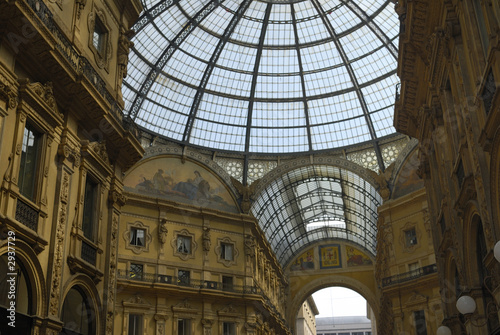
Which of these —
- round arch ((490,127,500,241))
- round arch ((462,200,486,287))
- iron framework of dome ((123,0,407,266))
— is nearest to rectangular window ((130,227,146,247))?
iron framework of dome ((123,0,407,266))

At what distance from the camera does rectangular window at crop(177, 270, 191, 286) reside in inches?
1440

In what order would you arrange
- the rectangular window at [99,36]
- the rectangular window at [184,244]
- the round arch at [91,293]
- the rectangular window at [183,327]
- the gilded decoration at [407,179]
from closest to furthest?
the round arch at [91,293] < the rectangular window at [99,36] < the rectangular window at [183,327] < the rectangular window at [184,244] < the gilded decoration at [407,179]

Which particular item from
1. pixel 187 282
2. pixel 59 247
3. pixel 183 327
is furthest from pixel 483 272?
pixel 187 282

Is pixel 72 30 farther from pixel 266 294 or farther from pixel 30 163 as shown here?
pixel 266 294

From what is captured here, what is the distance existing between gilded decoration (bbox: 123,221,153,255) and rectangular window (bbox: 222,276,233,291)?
19.3ft

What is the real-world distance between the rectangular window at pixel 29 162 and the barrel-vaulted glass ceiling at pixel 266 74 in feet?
74.3

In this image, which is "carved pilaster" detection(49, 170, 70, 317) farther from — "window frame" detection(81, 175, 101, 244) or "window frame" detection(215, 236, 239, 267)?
"window frame" detection(215, 236, 239, 267)

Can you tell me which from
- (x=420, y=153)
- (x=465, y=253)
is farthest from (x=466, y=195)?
(x=420, y=153)

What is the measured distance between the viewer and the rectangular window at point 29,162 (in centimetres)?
1526

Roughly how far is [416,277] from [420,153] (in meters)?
16.5

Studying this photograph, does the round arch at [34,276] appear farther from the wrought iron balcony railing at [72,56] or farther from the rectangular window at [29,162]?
the wrought iron balcony railing at [72,56]

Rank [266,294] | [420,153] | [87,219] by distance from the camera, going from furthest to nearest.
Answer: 1. [266,294]
2. [420,153]
3. [87,219]

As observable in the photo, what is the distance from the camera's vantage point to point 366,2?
3962 cm

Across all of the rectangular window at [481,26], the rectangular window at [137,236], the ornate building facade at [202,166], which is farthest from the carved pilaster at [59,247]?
the rectangular window at [137,236]
